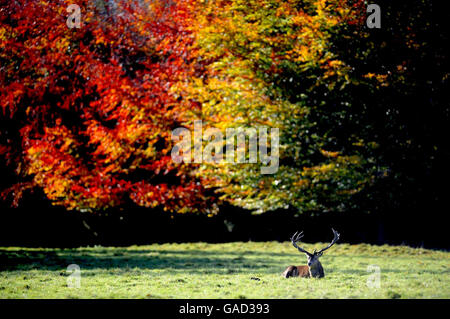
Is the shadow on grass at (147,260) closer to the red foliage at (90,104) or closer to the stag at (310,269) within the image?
the stag at (310,269)

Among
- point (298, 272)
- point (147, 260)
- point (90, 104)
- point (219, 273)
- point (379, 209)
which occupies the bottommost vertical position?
point (147, 260)

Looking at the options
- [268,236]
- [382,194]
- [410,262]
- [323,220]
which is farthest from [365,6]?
[268,236]

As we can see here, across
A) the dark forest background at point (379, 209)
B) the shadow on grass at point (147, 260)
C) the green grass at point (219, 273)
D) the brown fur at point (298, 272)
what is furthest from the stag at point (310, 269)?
the dark forest background at point (379, 209)

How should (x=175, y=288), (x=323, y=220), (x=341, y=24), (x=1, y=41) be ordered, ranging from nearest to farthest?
(x=175, y=288), (x=341, y=24), (x=1, y=41), (x=323, y=220)

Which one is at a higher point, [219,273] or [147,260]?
[219,273]

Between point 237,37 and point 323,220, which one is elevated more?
point 237,37

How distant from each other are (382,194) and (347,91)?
279cm

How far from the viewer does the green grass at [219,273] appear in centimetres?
760

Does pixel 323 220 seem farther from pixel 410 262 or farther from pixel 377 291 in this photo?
pixel 377 291

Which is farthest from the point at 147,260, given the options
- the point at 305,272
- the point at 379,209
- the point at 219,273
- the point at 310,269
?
the point at 379,209

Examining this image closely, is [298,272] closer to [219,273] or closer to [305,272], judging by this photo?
[305,272]

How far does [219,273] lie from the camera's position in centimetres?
1027

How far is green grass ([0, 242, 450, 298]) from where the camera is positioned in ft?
24.9

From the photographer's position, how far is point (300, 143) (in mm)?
13125
